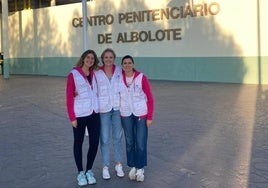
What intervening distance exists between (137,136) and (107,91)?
0.65 m

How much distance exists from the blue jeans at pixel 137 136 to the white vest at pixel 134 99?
3.4 inches

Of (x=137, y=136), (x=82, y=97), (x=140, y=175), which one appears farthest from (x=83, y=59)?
(x=140, y=175)

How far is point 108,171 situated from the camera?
5266 mm

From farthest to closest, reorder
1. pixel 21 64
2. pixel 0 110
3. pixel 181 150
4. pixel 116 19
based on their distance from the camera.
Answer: pixel 21 64 < pixel 116 19 < pixel 0 110 < pixel 181 150

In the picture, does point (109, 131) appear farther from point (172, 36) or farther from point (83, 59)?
point (172, 36)

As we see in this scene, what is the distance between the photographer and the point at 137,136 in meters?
5.01

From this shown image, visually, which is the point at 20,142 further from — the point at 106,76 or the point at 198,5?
the point at 198,5

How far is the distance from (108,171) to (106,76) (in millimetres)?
1227

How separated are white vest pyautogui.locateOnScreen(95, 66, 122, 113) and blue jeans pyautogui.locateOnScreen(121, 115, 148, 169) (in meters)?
0.25

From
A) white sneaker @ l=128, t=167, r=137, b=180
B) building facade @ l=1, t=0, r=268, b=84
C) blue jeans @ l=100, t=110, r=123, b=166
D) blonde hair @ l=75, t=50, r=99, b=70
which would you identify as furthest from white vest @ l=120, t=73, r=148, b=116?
building facade @ l=1, t=0, r=268, b=84

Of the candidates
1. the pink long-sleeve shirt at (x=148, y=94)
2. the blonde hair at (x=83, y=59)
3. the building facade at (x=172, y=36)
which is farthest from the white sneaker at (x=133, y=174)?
the building facade at (x=172, y=36)

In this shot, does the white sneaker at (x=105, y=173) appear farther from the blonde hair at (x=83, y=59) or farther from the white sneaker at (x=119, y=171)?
the blonde hair at (x=83, y=59)

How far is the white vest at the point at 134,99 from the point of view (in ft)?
16.2

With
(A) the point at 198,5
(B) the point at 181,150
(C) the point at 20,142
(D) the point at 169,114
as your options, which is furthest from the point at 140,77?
(A) the point at 198,5
